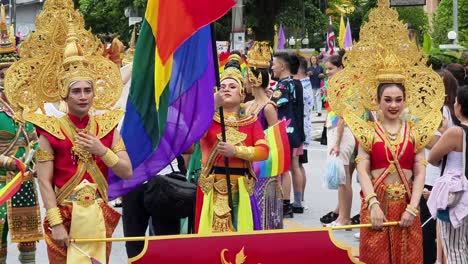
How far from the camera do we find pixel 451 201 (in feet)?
24.6

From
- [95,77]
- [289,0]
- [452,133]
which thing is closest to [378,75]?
[452,133]

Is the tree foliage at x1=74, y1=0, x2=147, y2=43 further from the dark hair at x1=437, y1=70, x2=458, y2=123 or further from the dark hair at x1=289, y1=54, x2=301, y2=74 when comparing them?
the dark hair at x1=437, y1=70, x2=458, y2=123

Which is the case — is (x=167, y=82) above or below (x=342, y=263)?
above

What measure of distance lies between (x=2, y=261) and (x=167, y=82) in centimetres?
210

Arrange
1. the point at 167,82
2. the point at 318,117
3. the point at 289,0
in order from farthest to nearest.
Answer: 1. the point at 289,0
2. the point at 318,117
3. the point at 167,82

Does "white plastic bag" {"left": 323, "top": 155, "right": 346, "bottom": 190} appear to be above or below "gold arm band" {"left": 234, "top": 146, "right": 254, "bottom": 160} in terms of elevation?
below

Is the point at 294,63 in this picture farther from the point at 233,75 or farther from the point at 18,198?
the point at 18,198

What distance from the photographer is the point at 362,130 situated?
6.99 metres

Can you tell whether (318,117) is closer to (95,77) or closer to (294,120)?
(294,120)

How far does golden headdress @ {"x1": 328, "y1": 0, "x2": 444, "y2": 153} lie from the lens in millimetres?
7168

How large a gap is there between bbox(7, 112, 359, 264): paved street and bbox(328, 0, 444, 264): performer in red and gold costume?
348 cm

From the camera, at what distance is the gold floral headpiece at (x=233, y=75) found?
26.6ft

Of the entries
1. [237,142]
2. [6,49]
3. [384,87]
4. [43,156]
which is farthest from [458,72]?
[43,156]

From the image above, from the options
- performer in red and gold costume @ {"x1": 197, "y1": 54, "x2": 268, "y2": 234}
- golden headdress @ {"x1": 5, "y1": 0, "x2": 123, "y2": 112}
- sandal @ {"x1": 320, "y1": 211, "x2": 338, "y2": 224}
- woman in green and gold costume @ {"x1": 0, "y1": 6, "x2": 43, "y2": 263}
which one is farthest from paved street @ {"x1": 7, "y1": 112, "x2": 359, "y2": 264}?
golden headdress @ {"x1": 5, "y1": 0, "x2": 123, "y2": 112}
